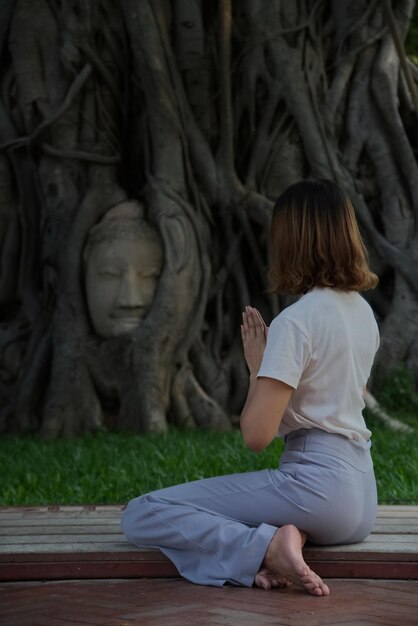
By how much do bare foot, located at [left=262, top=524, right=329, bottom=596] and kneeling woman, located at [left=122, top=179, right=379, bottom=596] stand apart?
2cm

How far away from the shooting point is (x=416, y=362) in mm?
10102

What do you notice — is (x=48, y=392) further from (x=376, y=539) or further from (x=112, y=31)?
(x=376, y=539)

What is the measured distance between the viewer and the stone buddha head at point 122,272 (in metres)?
9.87

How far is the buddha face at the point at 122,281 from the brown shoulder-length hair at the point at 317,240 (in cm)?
580

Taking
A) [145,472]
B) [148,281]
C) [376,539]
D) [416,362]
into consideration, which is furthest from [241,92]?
[376,539]

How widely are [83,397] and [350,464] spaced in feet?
19.5

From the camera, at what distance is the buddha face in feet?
32.3

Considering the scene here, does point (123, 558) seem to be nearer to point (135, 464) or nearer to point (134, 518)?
point (134, 518)

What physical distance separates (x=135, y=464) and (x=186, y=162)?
3649 millimetres

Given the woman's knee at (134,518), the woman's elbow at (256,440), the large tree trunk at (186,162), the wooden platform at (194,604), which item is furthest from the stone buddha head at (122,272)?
the woman's elbow at (256,440)

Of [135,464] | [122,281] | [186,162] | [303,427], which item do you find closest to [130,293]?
[122,281]

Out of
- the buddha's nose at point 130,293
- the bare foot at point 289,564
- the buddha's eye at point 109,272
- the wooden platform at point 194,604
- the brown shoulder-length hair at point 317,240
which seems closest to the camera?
the wooden platform at point 194,604

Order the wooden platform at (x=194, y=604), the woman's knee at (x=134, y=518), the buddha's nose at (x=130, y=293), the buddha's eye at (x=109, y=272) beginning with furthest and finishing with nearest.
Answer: the buddha's eye at (x=109, y=272) < the buddha's nose at (x=130, y=293) < the woman's knee at (x=134, y=518) < the wooden platform at (x=194, y=604)

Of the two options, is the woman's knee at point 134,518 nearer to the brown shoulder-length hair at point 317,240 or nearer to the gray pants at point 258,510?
the gray pants at point 258,510
